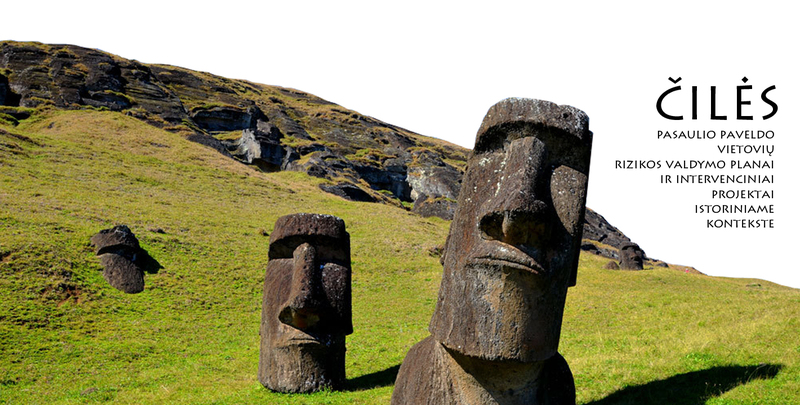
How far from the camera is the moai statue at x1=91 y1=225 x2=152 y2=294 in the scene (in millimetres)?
20641

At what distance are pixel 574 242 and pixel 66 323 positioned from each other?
1597 cm

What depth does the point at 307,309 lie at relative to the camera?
424 inches

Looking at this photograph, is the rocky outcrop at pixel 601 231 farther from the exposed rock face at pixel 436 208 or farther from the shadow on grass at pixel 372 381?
the shadow on grass at pixel 372 381

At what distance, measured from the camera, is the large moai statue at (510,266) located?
5.52 metres

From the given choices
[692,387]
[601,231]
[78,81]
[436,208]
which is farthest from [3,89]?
[601,231]

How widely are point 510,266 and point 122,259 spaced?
62.7 feet

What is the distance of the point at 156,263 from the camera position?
904 inches

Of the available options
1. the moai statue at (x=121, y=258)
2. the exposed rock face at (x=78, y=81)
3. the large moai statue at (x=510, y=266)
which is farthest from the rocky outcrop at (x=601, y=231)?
the large moai statue at (x=510, y=266)

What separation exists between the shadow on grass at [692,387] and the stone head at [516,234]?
2877mm

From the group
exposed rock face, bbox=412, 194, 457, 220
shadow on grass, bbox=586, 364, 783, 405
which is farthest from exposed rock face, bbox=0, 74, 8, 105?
shadow on grass, bbox=586, 364, 783, 405

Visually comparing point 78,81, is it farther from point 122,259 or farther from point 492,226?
point 492,226

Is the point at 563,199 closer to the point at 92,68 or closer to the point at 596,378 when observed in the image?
the point at 596,378

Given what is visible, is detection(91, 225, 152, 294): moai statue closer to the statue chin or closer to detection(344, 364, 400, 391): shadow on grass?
detection(344, 364, 400, 391): shadow on grass

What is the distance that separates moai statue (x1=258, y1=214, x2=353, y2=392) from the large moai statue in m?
4.84
